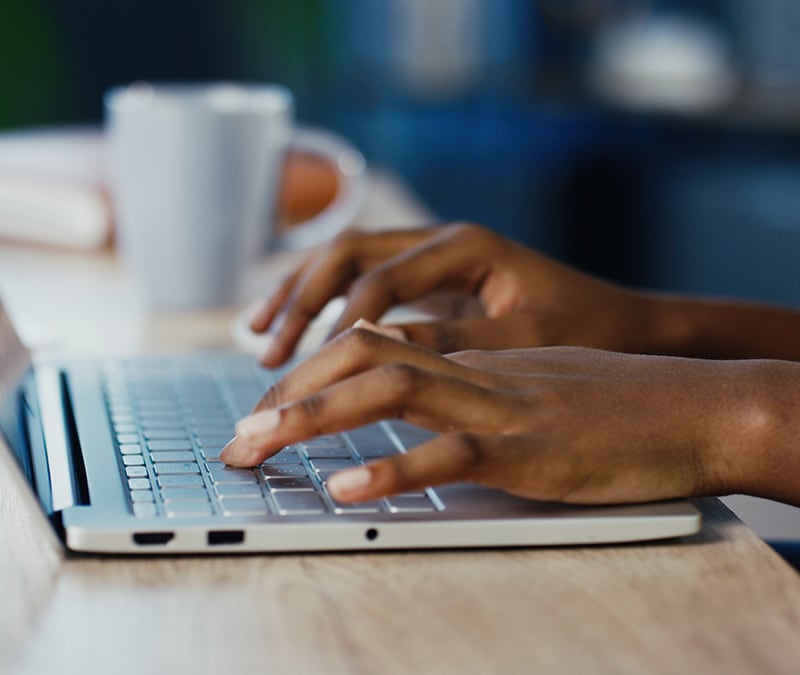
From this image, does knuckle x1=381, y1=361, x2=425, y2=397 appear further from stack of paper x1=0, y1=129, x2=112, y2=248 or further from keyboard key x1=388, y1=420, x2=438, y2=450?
stack of paper x1=0, y1=129, x2=112, y2=248

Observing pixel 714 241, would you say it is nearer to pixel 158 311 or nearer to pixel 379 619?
pixel 158 311

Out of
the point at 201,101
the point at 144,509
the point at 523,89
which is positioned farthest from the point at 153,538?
the point at 523,89

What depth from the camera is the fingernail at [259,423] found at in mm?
493

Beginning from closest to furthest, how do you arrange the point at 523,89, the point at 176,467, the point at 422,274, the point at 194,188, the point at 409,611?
the point at 409,611, the point at 176,467, the point at 422,274, the point at 194,188, the point at 523,89

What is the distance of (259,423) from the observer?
0.50m

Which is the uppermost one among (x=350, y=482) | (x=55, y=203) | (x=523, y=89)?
(x=350, y=482)

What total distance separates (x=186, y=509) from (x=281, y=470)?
0.20 feet

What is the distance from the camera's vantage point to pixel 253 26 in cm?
319

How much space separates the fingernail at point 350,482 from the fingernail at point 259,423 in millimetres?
39

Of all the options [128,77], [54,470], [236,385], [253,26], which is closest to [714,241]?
[253,26]

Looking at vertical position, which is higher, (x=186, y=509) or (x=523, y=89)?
(x=186, y=509)

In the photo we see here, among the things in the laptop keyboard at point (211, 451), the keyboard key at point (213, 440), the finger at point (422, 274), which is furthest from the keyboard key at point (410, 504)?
the finger at point (422, 274)

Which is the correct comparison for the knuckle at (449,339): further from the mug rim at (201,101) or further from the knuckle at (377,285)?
the mug rim at (201,101)

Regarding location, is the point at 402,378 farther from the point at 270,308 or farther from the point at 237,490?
the point at 270,308
